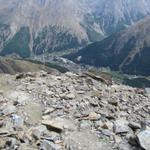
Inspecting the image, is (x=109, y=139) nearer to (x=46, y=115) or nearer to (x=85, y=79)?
(x=46, y=115)

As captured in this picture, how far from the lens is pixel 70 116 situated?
72.4ft

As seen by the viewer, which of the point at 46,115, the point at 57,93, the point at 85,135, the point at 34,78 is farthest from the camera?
the point at 34,78

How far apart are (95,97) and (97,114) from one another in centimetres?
279

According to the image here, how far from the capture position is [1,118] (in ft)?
69.5

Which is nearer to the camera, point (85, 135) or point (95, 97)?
point (85, 135)

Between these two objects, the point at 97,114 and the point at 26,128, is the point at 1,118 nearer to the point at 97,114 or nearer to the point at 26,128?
the point at 26,128

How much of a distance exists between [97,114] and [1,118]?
5.05 metres

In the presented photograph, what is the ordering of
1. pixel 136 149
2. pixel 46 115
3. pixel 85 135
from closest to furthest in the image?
pixel 136 149 < pixel 85 135 < pixel 46 115

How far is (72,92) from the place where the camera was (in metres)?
25.6

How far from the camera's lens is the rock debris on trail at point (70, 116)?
1922 cm

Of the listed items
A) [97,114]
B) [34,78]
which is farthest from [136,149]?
[34,78]

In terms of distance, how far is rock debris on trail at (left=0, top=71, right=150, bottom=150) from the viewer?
19.2m

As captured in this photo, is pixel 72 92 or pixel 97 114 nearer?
pixel 97 114

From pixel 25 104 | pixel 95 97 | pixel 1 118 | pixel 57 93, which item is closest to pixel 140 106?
pixel 95 97
